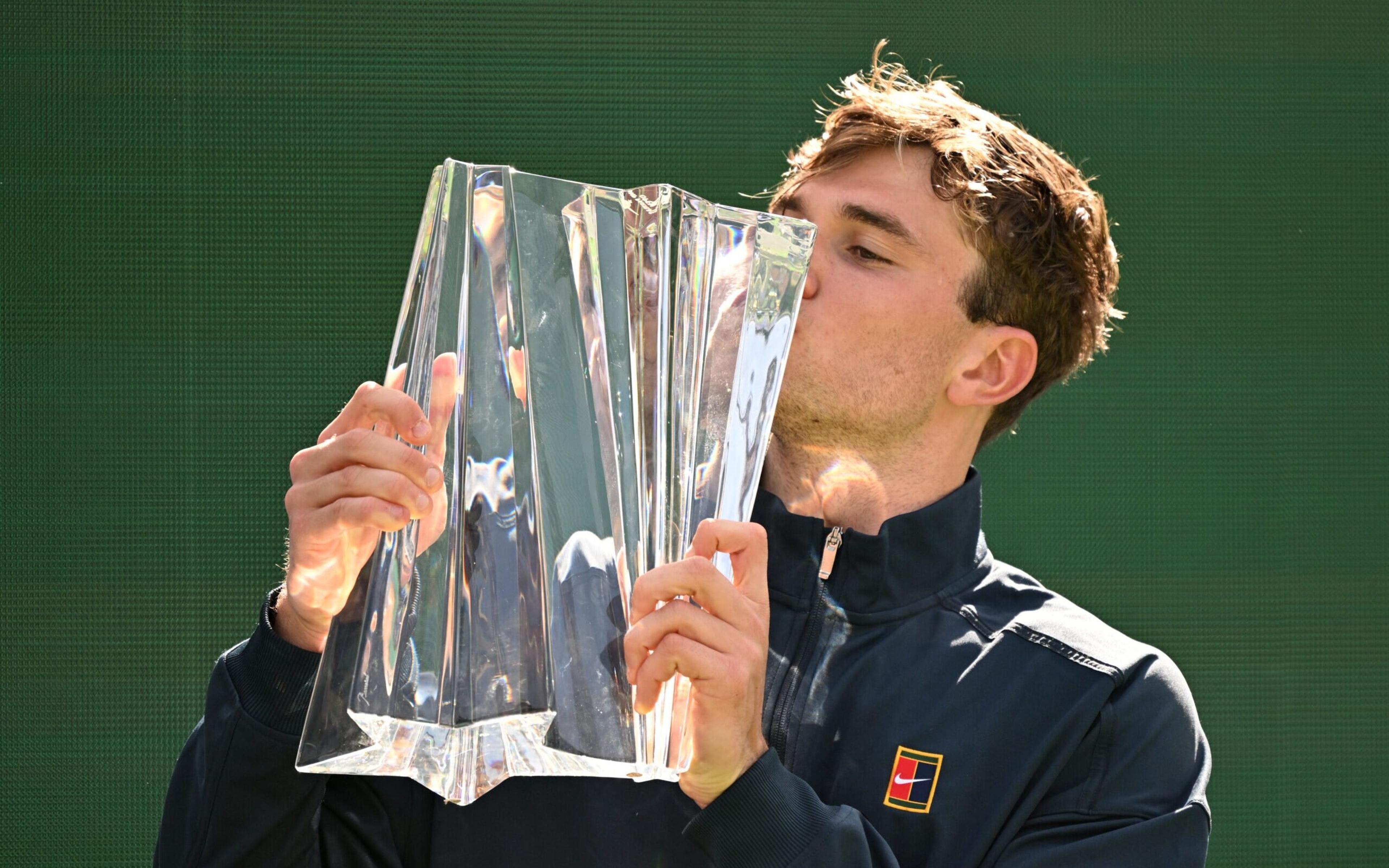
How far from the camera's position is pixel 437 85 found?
7.95 feet

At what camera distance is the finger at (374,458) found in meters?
0.89

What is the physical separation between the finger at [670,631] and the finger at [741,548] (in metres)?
0.05

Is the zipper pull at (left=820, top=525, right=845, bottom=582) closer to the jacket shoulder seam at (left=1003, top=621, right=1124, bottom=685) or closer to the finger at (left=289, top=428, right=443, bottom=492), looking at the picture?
the jacket shoulder seam at (left=1003, top=621, right=1124, bottom=685)

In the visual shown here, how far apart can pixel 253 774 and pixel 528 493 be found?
0.34 meters

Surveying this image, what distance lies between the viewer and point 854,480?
142 cm

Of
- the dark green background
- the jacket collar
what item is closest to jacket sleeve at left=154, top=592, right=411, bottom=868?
the jacket collar

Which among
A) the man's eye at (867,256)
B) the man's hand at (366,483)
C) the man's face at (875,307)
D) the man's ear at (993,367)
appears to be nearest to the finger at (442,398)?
the man's hand at (366,483)

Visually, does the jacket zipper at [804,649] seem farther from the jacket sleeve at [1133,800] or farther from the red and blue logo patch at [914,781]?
the jacket sleeve at [1133,800]

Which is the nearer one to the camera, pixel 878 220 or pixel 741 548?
pixel 741 548

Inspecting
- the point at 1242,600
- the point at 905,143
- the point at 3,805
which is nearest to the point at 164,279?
the point at 3,805

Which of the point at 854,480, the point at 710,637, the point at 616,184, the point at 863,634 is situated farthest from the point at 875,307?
the point at 616,184

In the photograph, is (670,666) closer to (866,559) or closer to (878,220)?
(866,559)

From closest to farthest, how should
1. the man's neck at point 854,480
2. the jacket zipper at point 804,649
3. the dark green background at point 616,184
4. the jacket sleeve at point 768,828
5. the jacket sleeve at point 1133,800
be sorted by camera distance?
the jacket sleeve at point 768,828
the jacket sleeve at point 1133,800
the jacket zipper at point 804,649
the man's neck at point 854,480
the dark green background at point 616,184

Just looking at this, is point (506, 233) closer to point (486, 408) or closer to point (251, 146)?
point (486, 408)
